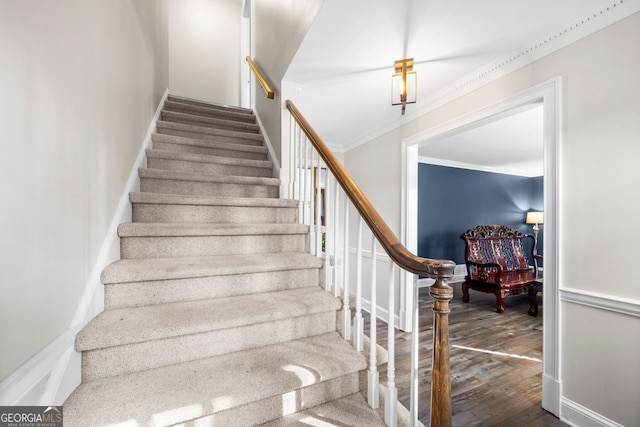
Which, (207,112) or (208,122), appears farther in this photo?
(207,112)

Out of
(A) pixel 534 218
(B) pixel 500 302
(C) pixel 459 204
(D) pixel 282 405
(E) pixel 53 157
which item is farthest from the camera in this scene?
(A) pixel 534 218

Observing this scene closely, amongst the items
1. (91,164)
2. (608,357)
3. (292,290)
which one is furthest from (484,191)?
(91,164)

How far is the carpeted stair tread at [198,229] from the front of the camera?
1.51 meters

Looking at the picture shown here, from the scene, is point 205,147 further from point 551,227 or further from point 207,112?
point 551,227

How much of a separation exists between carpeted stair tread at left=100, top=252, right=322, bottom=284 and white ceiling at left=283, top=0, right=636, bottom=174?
146cm

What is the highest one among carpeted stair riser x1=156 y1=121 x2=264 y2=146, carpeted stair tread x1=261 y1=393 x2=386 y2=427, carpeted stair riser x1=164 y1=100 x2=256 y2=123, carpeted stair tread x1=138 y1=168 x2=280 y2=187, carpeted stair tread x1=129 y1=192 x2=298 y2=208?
carpeted stair riser x1=164 y1=100 x2=256 y2=123

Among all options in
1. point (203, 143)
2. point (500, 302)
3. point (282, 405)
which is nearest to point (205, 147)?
point (203, 143)

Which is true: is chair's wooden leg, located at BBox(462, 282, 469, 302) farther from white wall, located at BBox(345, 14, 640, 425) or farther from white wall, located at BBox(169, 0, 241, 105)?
white wall, located at BBox(169, 0, 241, 105)

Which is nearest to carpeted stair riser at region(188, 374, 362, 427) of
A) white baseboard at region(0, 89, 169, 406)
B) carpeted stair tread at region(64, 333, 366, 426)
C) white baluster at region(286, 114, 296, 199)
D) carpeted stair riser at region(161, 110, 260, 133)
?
carpeted stair tread at region(64, 333, 366, 426)

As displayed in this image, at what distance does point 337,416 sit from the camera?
A: 1096 millimetres

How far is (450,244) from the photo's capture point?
5719 mm

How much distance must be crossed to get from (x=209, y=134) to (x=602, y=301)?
129 inches

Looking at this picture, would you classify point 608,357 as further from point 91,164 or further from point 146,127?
point 146,127

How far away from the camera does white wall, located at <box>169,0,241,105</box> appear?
178 inches
